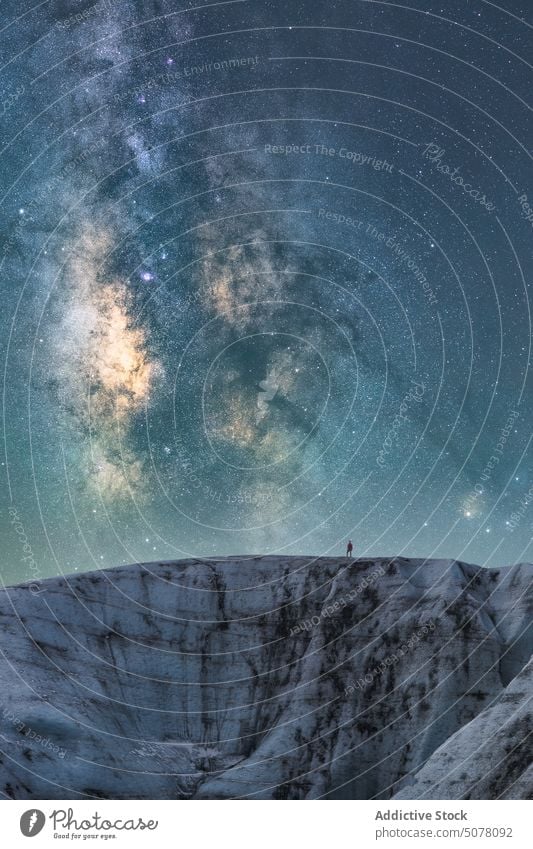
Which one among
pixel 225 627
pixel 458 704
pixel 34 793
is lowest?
pixel 34 793

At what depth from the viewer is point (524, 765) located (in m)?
30.8

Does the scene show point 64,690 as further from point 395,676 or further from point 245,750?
point 395,676

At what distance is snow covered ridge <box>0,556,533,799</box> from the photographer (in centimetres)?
5388

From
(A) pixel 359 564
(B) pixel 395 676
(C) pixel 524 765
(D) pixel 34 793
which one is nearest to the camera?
(C) pixel 524 765

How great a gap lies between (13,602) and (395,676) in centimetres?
3556

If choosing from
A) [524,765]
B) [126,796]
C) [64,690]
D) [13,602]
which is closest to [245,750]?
[126,796]

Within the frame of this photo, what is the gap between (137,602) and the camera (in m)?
71.8

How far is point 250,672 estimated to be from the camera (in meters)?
67.6

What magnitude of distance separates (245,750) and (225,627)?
1205 cm

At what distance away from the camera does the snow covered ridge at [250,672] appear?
5388cm

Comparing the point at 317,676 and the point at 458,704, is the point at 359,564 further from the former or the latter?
the point at 458,704
